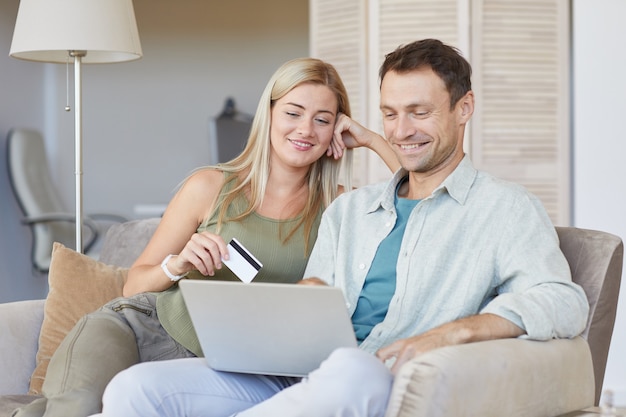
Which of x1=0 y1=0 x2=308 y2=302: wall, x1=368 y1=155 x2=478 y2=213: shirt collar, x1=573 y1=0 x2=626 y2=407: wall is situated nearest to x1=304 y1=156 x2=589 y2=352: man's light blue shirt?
x1=368 y1=155 x2=478 y2=213: shirt collar

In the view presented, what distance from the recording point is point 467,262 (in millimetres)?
1910

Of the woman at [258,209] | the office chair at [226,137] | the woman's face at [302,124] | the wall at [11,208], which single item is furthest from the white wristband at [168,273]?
the wall at [11,208]

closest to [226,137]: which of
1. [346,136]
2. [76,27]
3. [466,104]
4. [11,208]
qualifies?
[11,208]

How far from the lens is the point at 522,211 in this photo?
189 centimetres

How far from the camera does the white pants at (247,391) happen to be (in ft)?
4.88

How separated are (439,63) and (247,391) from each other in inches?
31.5

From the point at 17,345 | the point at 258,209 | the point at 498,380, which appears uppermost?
the point at 258,209

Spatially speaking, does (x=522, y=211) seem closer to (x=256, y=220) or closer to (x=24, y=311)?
(x=256, y=220)

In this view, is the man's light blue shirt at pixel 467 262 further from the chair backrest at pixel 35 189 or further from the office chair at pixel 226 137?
the office chair at pixel 226 137

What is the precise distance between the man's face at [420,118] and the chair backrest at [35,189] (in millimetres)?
3361

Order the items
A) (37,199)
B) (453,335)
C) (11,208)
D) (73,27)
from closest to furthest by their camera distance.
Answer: (453,335) → (73,27) → (37,199) → (11,208)

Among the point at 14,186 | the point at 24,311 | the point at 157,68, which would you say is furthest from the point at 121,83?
the point at 24,311

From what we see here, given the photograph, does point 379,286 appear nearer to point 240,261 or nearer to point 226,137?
point 240,261

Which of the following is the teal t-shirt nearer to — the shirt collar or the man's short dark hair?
the shirt collar
